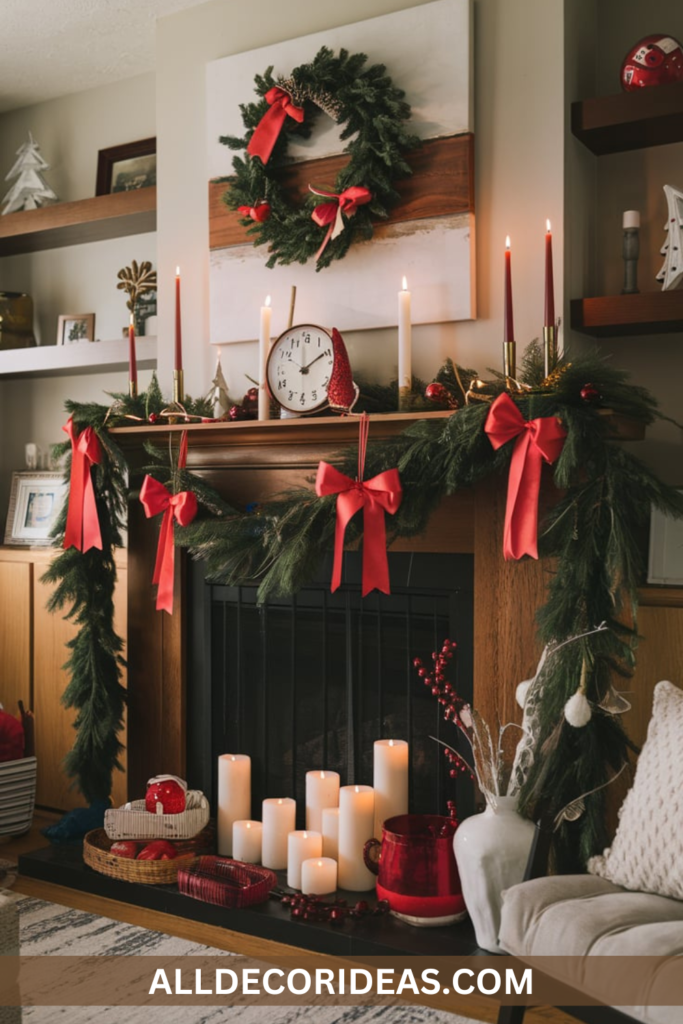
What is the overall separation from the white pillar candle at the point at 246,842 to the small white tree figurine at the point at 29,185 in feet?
7.93

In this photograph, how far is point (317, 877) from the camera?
2648 millimetres

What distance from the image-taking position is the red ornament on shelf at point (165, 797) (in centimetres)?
287

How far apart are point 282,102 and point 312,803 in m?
1.95

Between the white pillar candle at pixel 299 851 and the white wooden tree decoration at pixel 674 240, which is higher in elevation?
the white wooden tree decoration at pixel 674 240

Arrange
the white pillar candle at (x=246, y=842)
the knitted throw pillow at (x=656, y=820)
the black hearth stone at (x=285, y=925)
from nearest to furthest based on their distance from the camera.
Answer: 1. the knitted throw pillow at (x=656, y=820)
2. the black hearth stone at (x=285, y=925)
3. the white pillar candle at (x=246, y=842)

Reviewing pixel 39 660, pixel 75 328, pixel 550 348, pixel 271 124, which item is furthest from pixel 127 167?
pixel 550 348

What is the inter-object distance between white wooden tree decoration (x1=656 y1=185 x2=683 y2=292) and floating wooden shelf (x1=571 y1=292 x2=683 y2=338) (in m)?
0.05

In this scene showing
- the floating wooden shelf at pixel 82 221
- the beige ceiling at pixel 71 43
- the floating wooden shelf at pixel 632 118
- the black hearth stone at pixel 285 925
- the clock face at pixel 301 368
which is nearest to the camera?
the black hearth stone at pixel 285 925

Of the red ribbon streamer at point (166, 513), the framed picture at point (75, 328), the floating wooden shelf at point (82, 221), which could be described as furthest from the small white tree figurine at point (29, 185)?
the red ribbon streamer at point (166, 513)

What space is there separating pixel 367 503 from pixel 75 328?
186 centimetres

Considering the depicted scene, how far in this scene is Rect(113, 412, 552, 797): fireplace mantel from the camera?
2.59 meters

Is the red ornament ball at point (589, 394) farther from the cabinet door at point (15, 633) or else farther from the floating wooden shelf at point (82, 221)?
the cabinet door at point (15, 633)

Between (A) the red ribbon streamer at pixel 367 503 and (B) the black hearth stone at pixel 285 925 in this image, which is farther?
(A) the red ribbon streamer at pixel 367 503

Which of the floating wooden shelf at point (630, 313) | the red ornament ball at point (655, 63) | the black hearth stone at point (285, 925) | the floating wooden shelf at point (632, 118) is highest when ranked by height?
the red ornament ball at point (655, 63)
